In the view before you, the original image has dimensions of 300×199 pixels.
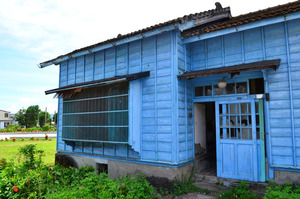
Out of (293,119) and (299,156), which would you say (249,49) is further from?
(299,156)

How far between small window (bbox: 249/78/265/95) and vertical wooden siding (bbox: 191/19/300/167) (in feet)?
0.90

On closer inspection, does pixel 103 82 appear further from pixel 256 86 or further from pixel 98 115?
pixel 256 86

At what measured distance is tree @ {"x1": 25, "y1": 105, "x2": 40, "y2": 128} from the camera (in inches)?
1928

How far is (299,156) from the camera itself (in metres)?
4.87

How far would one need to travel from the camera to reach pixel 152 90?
648 centimetres

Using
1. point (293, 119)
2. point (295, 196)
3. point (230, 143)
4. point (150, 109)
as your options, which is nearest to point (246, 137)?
point (230, 143)

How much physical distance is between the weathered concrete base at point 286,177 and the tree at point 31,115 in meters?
53.5

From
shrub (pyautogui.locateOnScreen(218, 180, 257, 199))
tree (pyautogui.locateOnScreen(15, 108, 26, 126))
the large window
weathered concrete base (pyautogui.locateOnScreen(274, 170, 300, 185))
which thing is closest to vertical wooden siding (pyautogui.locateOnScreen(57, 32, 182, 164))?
the large window

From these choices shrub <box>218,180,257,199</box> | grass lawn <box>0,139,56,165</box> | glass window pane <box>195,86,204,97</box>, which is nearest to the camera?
shrub <box>218,180,257,199</box>

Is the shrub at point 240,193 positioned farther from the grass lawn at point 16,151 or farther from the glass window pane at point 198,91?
the grass lawn at point 16,151

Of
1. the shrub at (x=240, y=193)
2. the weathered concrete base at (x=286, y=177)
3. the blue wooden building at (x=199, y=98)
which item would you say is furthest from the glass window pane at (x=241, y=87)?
the shrub at (x=240, y=193)

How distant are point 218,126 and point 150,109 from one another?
209 cm

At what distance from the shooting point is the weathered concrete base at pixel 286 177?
→ 193 inches

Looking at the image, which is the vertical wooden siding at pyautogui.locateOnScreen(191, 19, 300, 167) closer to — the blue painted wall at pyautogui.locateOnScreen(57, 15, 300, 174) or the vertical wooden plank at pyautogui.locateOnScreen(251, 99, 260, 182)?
the blue painted wall at pyautogui.locateOnScreen(57, 15, 300, 174)
